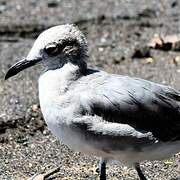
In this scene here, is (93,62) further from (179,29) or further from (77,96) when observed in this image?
(77,96)

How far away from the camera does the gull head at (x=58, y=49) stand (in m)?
4.49

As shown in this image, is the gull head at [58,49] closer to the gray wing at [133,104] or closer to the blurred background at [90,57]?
the gray wing at [133,104]

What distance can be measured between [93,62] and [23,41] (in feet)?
3.10

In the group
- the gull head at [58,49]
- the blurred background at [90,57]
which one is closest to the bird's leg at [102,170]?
the blurred background at [90,57]

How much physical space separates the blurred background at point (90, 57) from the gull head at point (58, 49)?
0.91 meters

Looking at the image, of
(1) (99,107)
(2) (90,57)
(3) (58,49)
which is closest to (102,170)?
(1) (99,107)

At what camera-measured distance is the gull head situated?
4.49 metres

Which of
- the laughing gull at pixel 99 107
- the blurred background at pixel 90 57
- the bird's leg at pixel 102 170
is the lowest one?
the blurred background at pixel 90 57

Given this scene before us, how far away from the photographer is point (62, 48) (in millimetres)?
4520

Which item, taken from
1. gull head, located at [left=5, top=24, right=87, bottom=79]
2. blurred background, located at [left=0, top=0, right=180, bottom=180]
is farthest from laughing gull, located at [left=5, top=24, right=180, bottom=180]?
blurred background, located at [left=0, top=0, right=180, bottom=180]

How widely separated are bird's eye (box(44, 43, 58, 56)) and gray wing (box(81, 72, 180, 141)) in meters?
0.26

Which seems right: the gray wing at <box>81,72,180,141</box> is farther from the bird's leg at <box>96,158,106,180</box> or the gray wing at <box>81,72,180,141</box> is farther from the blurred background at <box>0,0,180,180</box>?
the blurred background at <box>0,0,180,180</box>

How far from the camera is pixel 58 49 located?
450cm

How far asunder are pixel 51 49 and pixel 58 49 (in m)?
0.05
